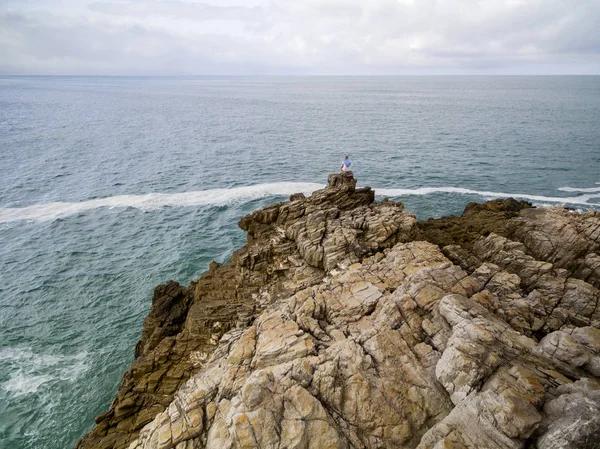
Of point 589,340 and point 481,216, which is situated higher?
point 589,340

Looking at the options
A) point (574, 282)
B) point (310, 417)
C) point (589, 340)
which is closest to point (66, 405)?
point (310, 417)

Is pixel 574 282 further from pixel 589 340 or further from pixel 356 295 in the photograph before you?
pixel 356 295

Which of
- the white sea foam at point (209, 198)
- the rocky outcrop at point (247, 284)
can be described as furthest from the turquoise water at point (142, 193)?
the rocky outcrop at point (247, 284)

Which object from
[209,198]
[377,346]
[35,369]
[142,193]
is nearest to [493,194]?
[209,198]

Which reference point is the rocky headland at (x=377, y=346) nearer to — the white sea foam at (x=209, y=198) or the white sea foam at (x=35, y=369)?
the white sea foam at (x=35, y=369)

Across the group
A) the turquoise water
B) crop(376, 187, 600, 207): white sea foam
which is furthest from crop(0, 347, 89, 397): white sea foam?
crop(376, 187, 600, 207): white sea foam

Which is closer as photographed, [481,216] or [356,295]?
[356,295]
